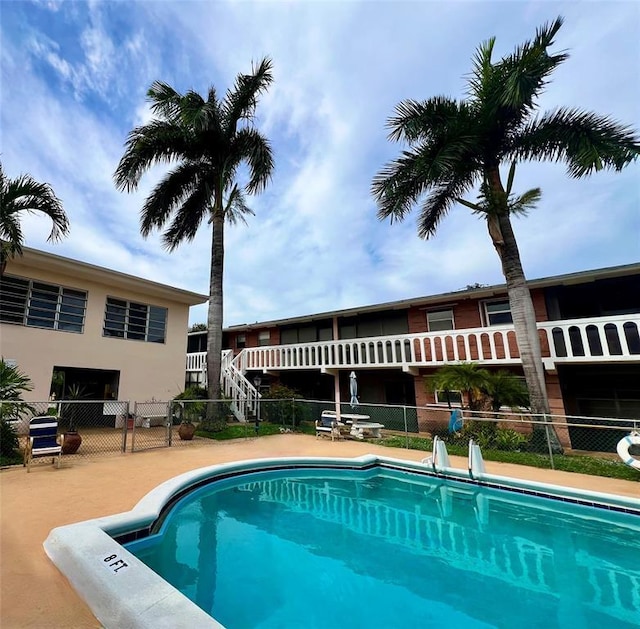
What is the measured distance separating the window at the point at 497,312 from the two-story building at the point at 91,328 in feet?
42.7

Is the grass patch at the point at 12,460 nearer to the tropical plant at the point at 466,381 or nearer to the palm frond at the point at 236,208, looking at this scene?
the palm frond at the point at 236,208

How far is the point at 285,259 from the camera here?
18828mm

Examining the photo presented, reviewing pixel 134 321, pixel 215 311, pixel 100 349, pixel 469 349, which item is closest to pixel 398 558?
pixel 469 349

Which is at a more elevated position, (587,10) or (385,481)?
(587,10)

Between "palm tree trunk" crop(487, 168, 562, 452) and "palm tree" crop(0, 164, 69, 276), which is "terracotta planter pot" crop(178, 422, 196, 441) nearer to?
"palm tree" crop(0, 164, 69, 276)

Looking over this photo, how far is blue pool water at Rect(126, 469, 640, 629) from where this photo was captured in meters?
3.57

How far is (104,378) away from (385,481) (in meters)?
13.5

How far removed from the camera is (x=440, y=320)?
14.9 meters

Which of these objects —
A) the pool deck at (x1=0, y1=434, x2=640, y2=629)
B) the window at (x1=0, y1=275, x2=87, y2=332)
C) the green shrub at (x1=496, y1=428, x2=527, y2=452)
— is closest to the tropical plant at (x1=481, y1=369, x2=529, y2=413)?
the green shrub at (x1=496, y1=428, x2=527, y2=452)

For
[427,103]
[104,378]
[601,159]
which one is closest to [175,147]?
[427,103]

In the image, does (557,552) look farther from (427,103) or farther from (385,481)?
(427,103)

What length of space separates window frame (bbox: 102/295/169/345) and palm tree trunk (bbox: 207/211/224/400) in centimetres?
432

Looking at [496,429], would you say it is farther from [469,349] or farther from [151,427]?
[151,427]

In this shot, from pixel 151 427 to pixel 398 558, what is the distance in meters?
12.7
